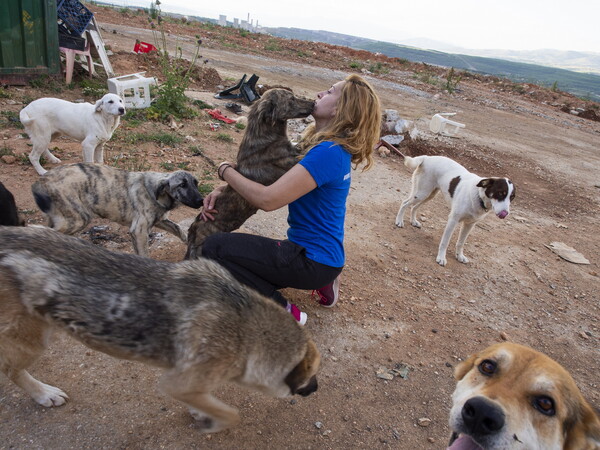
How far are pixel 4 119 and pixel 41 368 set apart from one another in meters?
6.17

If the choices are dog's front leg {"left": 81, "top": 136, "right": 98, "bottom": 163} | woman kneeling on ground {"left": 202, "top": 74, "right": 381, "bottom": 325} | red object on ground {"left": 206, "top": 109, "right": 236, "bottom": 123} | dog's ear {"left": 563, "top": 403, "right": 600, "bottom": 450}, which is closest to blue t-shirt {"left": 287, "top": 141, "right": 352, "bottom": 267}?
woman kneeling on ground {"left": 202, "top": 74, "right": 381, "bottom": 325}

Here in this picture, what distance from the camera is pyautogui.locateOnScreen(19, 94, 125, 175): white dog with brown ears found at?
5711 mm

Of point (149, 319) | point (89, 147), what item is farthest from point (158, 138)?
point (149, 319)

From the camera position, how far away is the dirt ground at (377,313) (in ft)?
8.89

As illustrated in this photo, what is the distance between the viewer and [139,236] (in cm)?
425

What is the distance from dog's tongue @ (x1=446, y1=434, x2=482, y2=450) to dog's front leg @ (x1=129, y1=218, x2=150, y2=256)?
343 cm

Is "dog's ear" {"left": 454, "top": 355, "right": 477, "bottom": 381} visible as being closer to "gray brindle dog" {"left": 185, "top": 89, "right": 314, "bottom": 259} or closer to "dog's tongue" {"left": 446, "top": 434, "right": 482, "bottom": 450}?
"dog's tongue" {"left": 446, "top": 434, "right": 482, "bottom": 450}

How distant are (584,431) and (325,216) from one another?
2184mm

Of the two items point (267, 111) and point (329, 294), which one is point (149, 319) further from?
point (267, 111)

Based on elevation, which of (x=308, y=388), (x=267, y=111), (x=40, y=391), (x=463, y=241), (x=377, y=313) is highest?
(x=267, y=111)

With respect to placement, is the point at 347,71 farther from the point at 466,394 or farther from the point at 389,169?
the point at 466,394

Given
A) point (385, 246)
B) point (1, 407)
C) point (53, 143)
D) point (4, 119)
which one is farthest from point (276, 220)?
point (4, 119)

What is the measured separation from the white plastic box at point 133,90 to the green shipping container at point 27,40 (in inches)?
77.1

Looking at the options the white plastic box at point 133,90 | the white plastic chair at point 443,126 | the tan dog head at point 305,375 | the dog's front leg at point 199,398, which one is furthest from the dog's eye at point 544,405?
the white plastic chair at point 443,126
